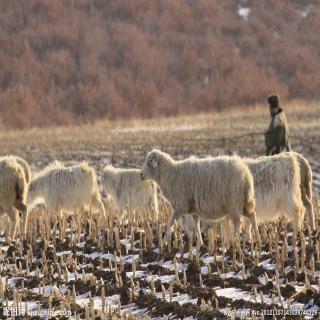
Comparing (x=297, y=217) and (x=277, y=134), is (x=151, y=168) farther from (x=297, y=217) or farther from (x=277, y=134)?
(x=277, y=134)

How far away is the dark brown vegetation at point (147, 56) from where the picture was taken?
185 ft

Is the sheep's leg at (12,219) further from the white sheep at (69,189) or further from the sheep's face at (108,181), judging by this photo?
the sheep's face at (108,181)

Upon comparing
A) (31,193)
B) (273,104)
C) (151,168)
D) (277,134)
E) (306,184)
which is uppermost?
(273,104)

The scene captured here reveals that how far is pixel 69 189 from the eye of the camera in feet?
52.8

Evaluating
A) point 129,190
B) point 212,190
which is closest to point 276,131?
point 129,190

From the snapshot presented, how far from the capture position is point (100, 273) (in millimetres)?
10016

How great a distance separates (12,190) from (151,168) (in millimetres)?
2653

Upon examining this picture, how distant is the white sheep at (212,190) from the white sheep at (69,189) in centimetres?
456

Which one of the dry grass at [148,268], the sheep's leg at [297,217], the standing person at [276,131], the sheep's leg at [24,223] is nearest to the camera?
the dry grass at [148,268]

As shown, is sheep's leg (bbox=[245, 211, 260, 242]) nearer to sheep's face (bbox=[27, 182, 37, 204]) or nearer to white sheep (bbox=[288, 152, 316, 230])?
white sheep (bbox=[288, 152, 316, 230])

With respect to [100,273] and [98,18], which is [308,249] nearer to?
[100,273]

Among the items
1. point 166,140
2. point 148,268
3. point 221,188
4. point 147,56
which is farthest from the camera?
point 147,56

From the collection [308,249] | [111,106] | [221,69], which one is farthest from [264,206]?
[221,69]

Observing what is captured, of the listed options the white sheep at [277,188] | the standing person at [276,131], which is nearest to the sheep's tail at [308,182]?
the white sheep at [277,188]
